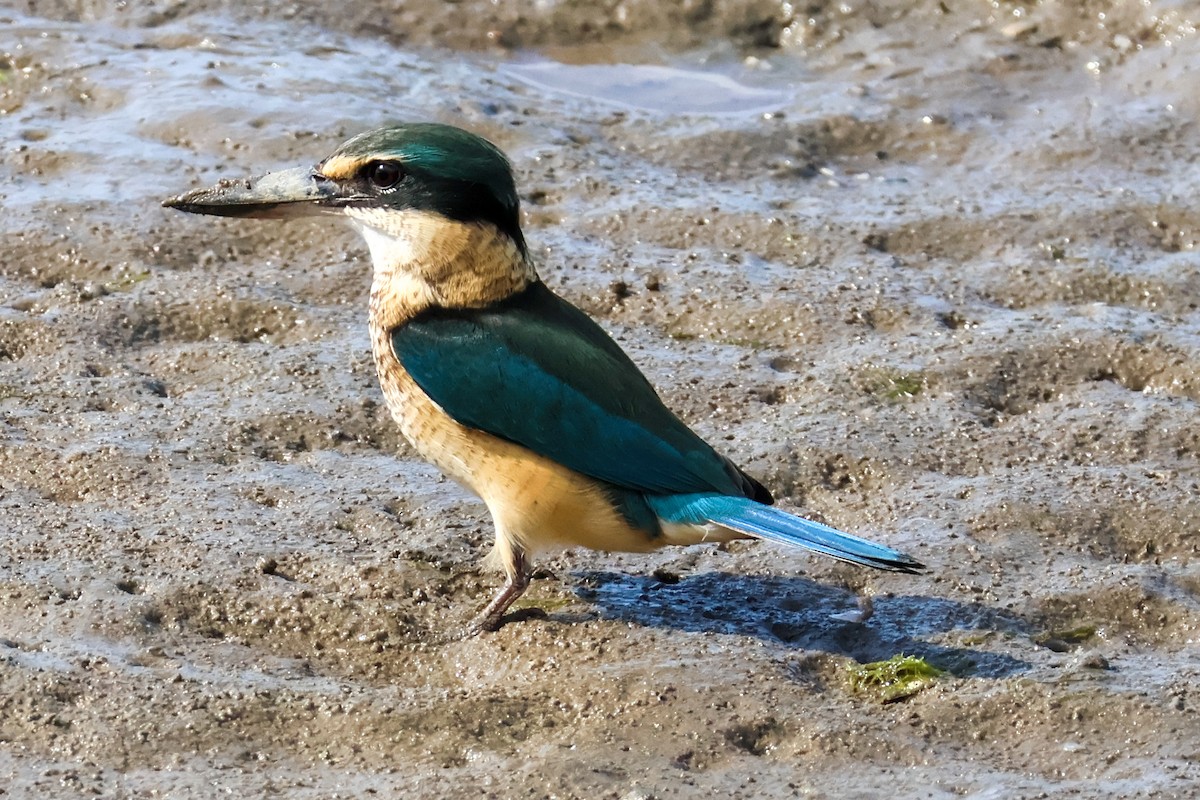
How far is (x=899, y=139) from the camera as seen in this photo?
7418mm

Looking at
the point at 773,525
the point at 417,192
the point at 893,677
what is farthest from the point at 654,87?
the point at 893,677

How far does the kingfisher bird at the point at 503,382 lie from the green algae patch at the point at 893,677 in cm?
39

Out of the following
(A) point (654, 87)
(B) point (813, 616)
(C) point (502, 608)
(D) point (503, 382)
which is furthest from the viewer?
(A) point (654, 87)

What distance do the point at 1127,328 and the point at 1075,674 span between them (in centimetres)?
205

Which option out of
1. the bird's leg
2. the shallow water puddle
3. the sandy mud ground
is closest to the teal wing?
the bird's leg

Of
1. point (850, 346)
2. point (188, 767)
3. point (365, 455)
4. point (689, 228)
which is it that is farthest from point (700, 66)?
point (188, 767)

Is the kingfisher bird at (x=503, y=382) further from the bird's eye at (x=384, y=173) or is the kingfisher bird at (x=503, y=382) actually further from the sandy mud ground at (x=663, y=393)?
the sandy mud ground at (x=663, y=393)

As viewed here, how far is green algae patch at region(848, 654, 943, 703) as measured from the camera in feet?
12.9

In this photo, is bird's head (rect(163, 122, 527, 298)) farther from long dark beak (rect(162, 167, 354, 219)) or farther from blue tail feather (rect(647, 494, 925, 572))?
blue tail feather (rect(647, 494, 925, 572))

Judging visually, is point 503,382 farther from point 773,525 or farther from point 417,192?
point 773,525

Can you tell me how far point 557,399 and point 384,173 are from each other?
72 centimetres

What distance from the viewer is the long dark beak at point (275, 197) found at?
4359mm

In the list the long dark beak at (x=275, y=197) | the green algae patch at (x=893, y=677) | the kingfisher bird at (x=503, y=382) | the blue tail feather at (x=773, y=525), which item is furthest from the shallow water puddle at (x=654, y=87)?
the green algae patch at (x=893, y=677)

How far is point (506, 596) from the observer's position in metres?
4.22
